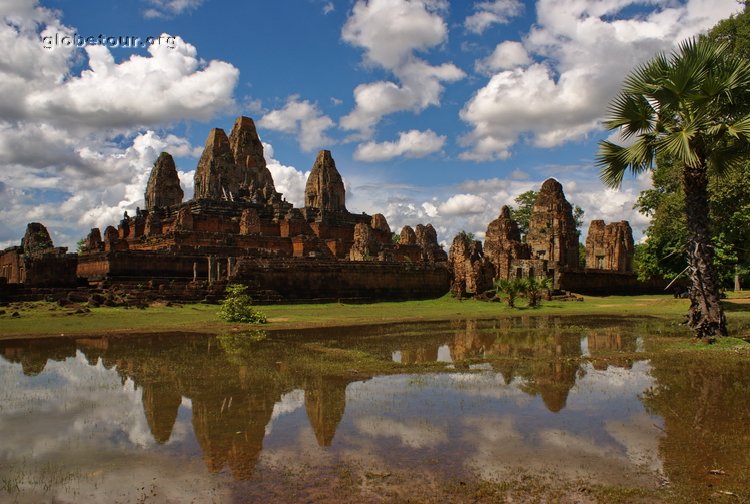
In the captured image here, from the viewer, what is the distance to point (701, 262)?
12508 millimetres

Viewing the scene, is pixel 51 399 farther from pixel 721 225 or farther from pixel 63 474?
pixel 721 225

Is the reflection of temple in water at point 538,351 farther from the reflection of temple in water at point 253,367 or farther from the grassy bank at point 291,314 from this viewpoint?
the grassy bank at point 291,314

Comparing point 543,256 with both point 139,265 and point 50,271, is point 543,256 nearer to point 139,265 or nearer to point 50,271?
point 139,265

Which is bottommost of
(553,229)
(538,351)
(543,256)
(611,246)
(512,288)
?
(538,351)

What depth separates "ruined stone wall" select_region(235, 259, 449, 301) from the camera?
81.6 feet

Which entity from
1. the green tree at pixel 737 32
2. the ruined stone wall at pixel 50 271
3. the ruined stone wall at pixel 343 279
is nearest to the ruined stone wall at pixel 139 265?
the ruined stone wall at pixel 50 271

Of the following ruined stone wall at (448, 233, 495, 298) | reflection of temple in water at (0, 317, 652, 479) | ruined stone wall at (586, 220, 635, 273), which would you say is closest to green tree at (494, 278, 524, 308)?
ruined stone wall at (448, 233, 495, 298)

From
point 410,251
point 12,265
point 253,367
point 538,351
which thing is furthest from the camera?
point 410,251

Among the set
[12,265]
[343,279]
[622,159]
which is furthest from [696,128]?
[12,265]

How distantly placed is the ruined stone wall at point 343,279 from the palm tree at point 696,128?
49.3ft

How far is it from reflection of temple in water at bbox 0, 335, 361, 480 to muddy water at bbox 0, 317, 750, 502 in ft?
0.10

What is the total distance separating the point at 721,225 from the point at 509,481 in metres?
19.9

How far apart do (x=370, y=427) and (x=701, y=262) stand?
930cm

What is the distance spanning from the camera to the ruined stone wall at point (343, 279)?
979 inches
